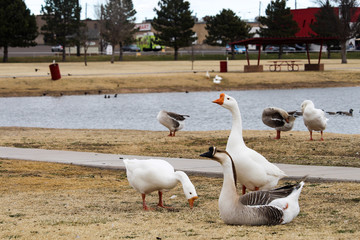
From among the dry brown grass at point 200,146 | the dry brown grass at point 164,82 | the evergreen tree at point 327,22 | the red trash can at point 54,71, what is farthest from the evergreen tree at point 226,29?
the dry brown grass at point 200,146

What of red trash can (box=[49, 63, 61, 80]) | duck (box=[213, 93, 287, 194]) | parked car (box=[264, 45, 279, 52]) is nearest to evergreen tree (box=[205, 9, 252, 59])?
parked car (box=[264, 45, 279, 52])

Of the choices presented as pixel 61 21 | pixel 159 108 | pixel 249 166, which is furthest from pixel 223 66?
pixel 249 166

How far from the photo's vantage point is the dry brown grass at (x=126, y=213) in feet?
25.7

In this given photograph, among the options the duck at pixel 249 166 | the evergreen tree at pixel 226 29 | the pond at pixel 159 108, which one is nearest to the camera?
the duck at pixel 249 166

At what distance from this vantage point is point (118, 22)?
8750 centimetres

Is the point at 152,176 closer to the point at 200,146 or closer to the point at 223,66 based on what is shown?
the point at 200,146

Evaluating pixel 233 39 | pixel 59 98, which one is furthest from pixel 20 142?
pixel 233 39

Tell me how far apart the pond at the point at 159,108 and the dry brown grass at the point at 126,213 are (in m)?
15.3

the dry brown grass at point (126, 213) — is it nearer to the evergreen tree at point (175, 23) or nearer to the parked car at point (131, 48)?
the evergreen tree at point (175, 23)

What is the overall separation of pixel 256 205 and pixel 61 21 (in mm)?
83704

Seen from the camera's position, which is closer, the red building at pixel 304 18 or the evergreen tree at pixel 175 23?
the evergreen tree at pixel 175 23

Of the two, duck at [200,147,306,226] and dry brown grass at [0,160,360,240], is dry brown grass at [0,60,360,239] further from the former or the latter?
duck at [200,147,306,226]

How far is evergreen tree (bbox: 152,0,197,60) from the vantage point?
286ft

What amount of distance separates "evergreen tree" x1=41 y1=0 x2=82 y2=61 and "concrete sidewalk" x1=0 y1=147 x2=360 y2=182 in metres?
72.2
